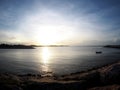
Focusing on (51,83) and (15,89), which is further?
(51,83)

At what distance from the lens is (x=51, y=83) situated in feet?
35.8

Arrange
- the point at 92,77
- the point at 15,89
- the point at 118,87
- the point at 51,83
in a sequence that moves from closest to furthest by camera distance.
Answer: the point at 118,87, the point at 15,89, the point at 51,83, the point at 92,77

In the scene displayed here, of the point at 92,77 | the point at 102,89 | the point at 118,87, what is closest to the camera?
the point at 118,87

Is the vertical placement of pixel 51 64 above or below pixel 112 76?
below

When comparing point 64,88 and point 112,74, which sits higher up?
point 112,74

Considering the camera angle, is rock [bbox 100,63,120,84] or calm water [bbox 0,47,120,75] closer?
rock [bbox 100,63,120,84]

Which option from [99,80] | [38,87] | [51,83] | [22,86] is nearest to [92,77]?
[99,80]

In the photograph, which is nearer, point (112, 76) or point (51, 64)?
point (112, 76)

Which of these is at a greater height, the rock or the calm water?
the rock

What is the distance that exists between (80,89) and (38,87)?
2972 mm

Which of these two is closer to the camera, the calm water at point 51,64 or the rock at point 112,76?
the rock at point 112,76

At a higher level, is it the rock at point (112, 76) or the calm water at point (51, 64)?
the rock at point (112, 76)

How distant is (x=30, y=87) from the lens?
11000 millimetres

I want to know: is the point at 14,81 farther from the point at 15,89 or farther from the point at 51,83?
the point at 51,83
